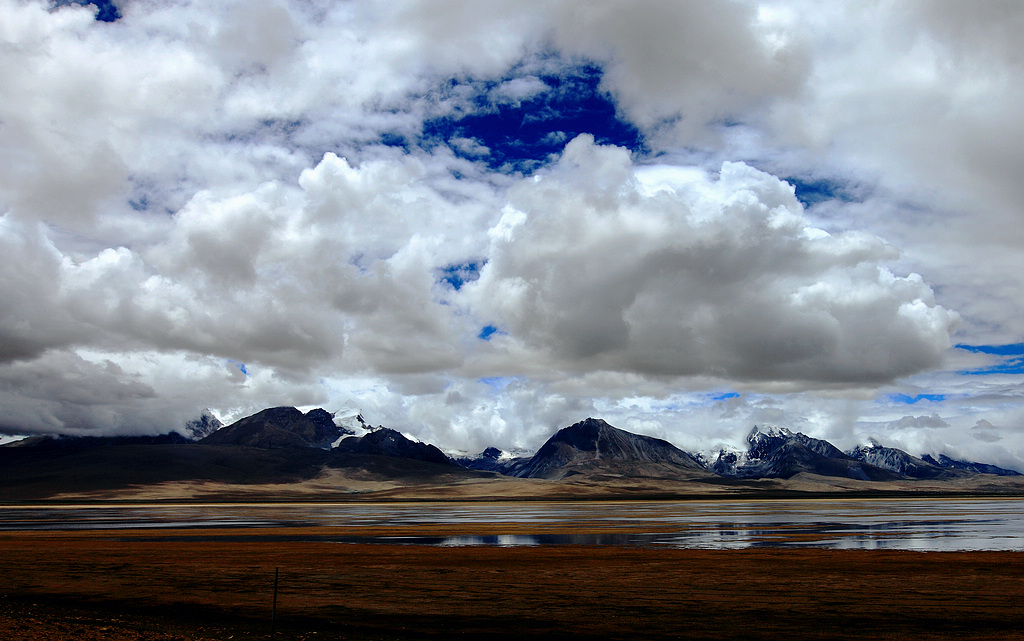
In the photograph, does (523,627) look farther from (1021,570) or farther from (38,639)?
(1021,570)

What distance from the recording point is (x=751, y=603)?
1188 inches

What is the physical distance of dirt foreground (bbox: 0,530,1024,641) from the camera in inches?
1020

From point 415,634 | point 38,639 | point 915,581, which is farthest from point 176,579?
point 915,581

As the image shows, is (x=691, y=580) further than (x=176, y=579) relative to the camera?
No

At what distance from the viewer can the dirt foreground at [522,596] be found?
25.9 m

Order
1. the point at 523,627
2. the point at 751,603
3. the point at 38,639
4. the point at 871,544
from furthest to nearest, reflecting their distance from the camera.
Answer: the point at 871,544
the point at 751,603
the point at 523,627
the point at 38,639

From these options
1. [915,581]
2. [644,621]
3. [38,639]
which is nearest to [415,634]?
[644,621]

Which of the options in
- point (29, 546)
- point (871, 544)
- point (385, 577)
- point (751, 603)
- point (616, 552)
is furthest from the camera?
point (29, 546)

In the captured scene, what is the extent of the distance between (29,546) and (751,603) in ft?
203

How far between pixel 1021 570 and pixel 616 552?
79.6ft

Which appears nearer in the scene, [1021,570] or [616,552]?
[1021,570]

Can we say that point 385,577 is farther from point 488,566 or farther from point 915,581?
point 915,581

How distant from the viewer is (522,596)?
3247 centimetres

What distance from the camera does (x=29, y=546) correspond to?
62281mm
